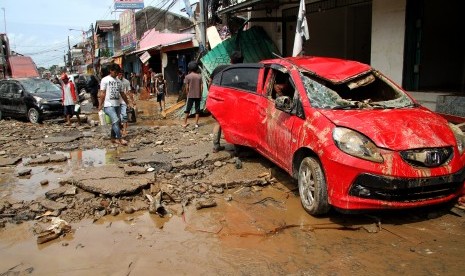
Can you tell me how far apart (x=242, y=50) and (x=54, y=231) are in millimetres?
9926

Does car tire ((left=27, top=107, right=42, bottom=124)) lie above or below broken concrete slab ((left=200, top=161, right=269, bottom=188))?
above

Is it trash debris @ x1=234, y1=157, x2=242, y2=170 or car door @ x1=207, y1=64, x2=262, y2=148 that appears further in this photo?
trash debris @ x1=234, y1=157, x2=242, y2=170

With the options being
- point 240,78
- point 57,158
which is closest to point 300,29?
point 240,78

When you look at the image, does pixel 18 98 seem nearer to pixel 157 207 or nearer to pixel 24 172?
pixel 24 172

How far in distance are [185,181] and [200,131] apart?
436 cm

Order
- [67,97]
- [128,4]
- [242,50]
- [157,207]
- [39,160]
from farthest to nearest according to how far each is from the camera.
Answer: [128,4] → [242,50] → [67,97] → [39,160] → [157,207]

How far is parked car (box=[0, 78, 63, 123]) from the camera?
42.7 feet

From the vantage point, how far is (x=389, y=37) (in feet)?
25.7

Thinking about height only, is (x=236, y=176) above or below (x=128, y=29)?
below

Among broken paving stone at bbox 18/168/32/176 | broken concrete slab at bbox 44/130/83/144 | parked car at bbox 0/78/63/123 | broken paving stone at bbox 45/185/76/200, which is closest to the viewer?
broken paving stone at bbox 45/185/76/200

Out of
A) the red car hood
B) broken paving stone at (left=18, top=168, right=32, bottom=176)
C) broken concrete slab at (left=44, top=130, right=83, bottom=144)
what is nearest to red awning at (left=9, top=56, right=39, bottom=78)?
broken concrete slab at (left=44, top=130, right=83, bottom=144)

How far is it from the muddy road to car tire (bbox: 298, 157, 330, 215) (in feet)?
0.52

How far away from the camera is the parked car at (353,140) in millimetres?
3680

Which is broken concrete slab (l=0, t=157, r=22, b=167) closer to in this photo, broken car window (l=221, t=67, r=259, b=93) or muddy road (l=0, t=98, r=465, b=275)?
muddy road (l=0, t=98, r=465, b=275)
